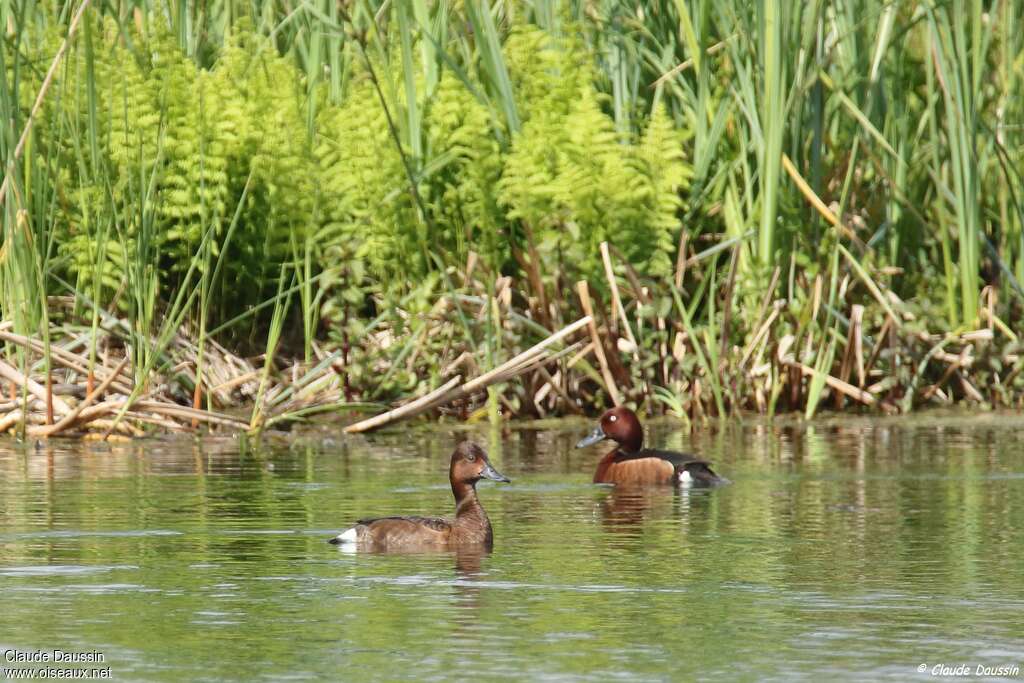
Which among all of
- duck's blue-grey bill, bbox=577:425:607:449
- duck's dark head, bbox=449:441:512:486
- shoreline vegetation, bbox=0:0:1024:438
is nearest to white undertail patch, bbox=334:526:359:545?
duck's dark head, bbox=449:441:512:486

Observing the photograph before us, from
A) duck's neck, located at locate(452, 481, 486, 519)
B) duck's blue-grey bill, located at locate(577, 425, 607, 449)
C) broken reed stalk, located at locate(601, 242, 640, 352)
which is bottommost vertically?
duck's neck, located at locate(452, 481, 486, 519)

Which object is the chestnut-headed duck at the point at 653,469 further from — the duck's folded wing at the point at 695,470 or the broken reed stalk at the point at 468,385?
the broken reed stalk at the point at 468,385

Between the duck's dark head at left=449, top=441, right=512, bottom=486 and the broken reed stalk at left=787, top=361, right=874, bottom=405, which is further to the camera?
the broken reed stalk at left=787, top=361, right=874, bottom=405

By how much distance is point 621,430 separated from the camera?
43.9 ft

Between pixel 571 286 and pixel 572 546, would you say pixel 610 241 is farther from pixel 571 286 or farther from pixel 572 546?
pixel 572 546

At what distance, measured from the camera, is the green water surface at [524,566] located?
281 inches

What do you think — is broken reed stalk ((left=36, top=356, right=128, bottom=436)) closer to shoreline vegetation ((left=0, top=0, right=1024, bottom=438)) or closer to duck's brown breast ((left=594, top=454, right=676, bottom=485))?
shoreline vegetation ((left=0, top=0, right=1024, bottom=438))

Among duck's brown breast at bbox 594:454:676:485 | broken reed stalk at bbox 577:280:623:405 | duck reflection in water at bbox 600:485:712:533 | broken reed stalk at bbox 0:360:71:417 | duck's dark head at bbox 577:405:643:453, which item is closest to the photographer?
duck reflection in water at bbox 600:485:712:533

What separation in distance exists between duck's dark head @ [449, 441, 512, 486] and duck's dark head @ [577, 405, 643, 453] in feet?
9.45

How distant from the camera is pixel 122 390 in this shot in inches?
554

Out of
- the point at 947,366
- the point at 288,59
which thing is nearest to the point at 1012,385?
the point at 947,366

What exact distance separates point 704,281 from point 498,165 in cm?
164

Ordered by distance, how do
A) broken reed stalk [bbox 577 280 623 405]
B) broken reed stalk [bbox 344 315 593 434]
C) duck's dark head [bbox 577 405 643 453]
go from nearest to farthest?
duck's dark head [bbox 577 405 643 453]
broken reed stalk [bbox 344 315 593 434]
broken reed stalk [bbox 577 280 623 405]

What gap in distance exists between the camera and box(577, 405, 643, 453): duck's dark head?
13359mm
